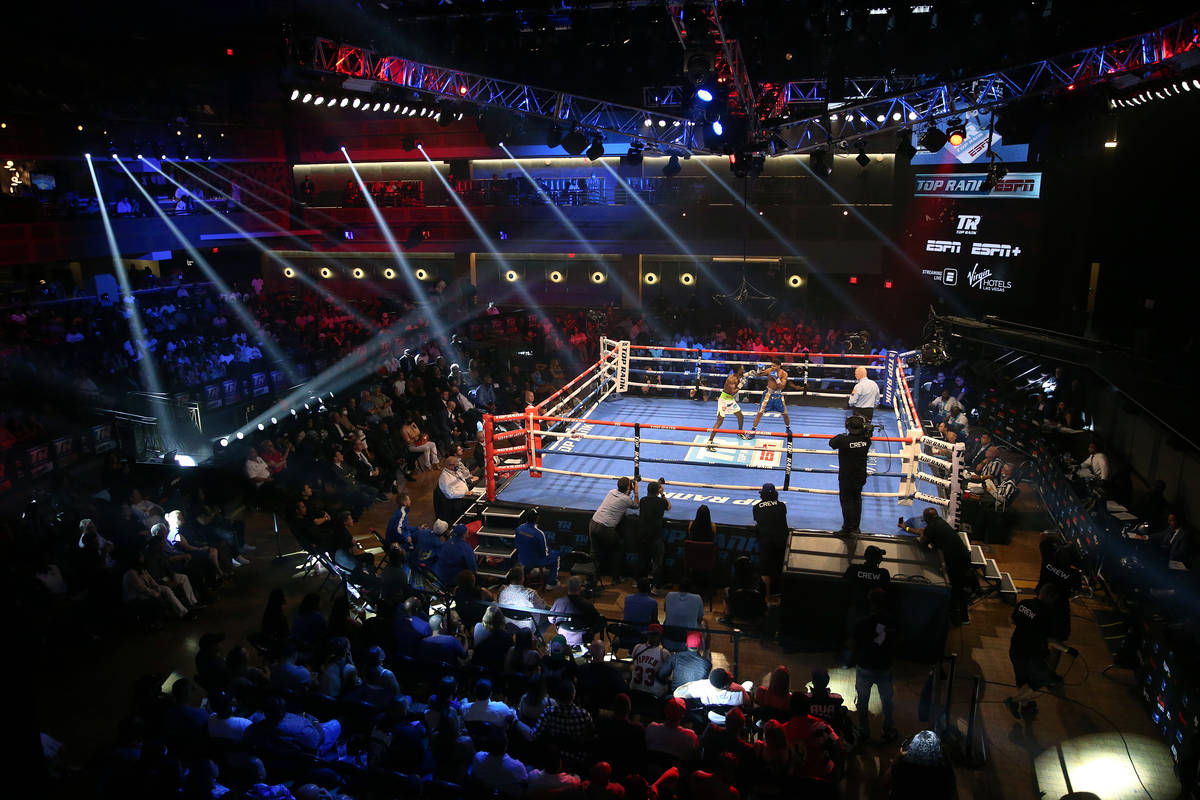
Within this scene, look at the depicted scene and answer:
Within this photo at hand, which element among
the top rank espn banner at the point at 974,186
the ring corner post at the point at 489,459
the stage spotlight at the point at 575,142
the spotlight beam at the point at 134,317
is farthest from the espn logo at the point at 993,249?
the spotlight beam at the point at 134,317

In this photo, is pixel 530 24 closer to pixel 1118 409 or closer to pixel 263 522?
pixel 263 522

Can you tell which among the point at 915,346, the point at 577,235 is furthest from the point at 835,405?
the point at 577,235

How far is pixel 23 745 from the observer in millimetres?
3121

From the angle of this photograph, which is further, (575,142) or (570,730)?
(575,142)

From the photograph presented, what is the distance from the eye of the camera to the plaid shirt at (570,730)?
4910 millimetres

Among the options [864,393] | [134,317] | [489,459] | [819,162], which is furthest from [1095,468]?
[134,317]

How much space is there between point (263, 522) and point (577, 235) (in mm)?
13589

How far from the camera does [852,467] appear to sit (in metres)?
7.96

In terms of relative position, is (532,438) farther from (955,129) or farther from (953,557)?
(955,129)

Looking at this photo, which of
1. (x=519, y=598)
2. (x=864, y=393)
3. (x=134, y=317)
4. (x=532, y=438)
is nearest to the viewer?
(x=519, y=598)

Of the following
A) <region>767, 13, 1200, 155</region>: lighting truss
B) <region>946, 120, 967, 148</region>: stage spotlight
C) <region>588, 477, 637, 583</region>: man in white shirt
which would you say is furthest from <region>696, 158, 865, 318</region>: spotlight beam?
<region>588, 477, 637, 583</region>: man in white shirt

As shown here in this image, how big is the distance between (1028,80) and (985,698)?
7271 millimetres

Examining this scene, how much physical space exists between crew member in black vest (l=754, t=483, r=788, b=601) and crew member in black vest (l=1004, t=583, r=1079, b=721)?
7.37 feet

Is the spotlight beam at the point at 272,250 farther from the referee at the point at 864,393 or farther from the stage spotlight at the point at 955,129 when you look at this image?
the stage spotlight at the point at 955,129
